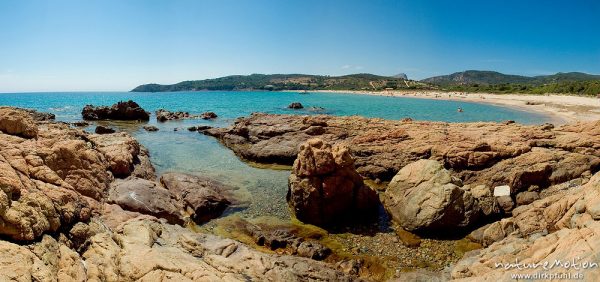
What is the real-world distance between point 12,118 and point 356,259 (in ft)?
49.6

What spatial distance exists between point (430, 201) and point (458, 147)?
780 cm

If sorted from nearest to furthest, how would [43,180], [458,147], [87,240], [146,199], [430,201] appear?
1. [87,240]
2. [43,180]
3. [430,201]
4. [146,199]
5. [458,147]

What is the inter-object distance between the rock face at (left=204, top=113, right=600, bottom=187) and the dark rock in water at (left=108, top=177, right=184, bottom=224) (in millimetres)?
12137

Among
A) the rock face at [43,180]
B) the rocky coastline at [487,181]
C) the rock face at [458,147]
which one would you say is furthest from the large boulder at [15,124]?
the rock face at [458,147]

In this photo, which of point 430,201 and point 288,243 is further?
point 430,201

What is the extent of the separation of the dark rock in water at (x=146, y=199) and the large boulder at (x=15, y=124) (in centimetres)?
411

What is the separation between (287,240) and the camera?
1477cm

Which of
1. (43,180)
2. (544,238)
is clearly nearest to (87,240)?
(43,180)

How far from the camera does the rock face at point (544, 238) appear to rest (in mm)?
7801

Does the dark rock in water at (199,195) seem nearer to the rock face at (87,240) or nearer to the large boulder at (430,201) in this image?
the rock face at (87,240)

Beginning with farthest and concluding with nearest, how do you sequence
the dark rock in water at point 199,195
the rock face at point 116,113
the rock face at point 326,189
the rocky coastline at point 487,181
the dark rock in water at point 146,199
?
the rock face at point 116,113 → the dark rock in water at point 199,195 → the rock face at point 326,189 → the dark rock in water at point 146,199 → the rocky coastline at point 487,181

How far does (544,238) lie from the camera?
1014 cm

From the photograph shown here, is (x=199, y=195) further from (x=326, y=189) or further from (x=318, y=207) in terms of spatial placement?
(x=326, y=189)

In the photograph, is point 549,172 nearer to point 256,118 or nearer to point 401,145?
point 401,145
